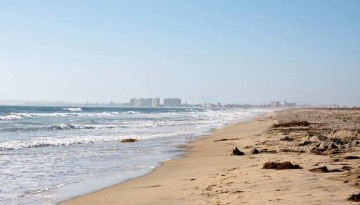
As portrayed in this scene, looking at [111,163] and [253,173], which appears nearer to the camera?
[253,173]

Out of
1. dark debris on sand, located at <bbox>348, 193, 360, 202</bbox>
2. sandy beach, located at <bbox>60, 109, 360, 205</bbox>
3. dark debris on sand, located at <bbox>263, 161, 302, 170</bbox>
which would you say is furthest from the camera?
dark debris on sand, located at <bbox>263, 161, 302, 170</bbox>

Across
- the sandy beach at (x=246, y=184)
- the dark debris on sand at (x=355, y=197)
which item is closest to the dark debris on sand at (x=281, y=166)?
the sandy beach at (x=246, y=184)

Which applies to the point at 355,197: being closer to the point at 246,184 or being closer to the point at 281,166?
the point at 246,184

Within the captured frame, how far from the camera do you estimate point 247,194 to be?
8.89 m

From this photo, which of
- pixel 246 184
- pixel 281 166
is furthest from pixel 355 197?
pixel 281 166

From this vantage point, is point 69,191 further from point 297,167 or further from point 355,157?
point 355,157

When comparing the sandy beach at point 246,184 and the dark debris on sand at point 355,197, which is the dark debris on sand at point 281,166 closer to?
the sandy beach at point 246,184

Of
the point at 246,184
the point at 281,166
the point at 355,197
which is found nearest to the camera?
the point at 355,197

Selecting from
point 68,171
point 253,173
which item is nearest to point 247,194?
point 253,173

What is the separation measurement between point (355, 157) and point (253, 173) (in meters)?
4.33

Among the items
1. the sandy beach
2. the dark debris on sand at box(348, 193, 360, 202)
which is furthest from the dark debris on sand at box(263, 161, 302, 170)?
the dark debris on sand at box(348, 193, 360, 202)

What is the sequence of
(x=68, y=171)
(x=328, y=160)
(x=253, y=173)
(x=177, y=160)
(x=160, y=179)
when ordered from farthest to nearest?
(x=177, y=160) → (x=68, y=171) → (x=328, y=160) → (x=160, y=179) → (x=253, y=173)

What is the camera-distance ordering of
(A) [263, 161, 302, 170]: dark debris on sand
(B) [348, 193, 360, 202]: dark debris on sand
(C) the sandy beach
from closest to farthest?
1. (B) [348, 193, 360, 202]: dark debris on sand
2. (C) the sandy beach
3. (A) [263, 161, 302, 170]: dark debris on sand

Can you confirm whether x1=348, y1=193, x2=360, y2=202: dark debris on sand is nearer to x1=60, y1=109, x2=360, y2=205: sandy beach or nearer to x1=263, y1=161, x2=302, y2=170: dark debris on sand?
x1=60, y1=109, x2=360, y2=205: sandy beach
